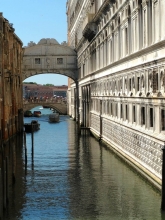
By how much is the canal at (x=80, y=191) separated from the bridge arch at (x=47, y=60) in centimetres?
2373

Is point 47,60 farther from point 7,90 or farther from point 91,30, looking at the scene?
point 7,90

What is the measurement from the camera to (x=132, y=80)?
17.3 m

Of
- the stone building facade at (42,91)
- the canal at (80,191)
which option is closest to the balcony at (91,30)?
the canal at (80,191)

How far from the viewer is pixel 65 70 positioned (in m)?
45.3

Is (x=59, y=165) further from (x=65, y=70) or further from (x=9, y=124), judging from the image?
(x=65, y=70)

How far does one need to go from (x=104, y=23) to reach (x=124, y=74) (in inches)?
277

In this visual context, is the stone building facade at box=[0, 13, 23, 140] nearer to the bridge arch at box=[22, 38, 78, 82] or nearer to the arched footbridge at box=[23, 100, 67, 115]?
the bridge arch at box=[22, 38, 78, 82]

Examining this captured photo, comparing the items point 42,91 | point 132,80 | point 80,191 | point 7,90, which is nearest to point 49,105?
point 7,90

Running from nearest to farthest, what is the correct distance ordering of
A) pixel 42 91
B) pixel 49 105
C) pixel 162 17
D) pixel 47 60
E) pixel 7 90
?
pixel 162 17 < pixel 7 90 < pixel 47 60 < pixel 49 105 < pixel 42 91

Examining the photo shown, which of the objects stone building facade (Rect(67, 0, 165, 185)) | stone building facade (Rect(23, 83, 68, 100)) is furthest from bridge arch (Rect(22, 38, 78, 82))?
stone building facade (Rect(23, 83, 68, 100))

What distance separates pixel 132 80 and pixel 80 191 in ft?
Result: 17.2

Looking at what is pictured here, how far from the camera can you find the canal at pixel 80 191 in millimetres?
11398

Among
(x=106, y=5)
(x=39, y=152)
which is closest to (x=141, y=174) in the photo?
(x=39, y=152)

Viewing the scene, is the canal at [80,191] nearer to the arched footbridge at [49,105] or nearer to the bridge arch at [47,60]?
the bridge arch at [47,60]
